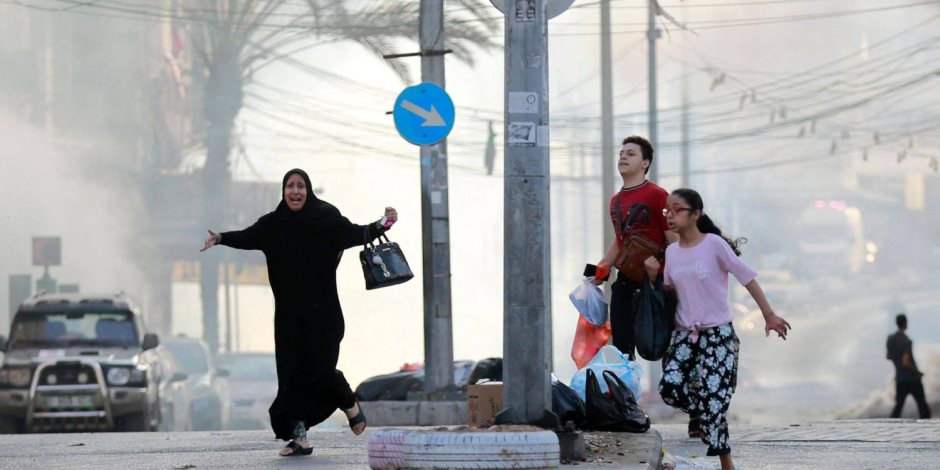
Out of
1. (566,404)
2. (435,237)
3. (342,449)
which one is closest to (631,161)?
(566,404)

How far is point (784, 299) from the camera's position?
57062 mm

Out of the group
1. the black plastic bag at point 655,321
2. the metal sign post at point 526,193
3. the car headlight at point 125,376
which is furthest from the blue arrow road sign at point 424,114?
the metal sign post at point 526,193

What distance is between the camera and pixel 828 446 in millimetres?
10008

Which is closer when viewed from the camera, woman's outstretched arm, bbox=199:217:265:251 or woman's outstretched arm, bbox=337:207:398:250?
woman's outstretched arm, bbox=199:217:265:251

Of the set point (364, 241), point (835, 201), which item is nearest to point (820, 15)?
point (835, 201)

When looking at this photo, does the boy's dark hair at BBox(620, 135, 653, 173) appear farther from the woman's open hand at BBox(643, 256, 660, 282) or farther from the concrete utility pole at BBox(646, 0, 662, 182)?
the concrete utility pole at BBox(646, 0, 662, 182)

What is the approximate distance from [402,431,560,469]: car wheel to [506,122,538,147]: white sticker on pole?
4.59 ft

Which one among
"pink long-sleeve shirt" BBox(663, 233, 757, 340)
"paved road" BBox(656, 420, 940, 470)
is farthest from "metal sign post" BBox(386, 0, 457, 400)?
"pink long-sleeve shirt" BBox(663, 233, 757, 340)

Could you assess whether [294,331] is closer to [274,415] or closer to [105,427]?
[274,415]

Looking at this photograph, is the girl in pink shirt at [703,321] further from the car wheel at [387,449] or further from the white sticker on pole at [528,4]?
the car wheel at [387,449]

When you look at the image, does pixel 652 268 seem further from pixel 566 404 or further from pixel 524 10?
pixel 524 10

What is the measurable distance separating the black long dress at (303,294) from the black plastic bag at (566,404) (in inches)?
48.3

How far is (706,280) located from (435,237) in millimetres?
6914

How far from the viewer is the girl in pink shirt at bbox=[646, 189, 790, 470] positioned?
293 inches
